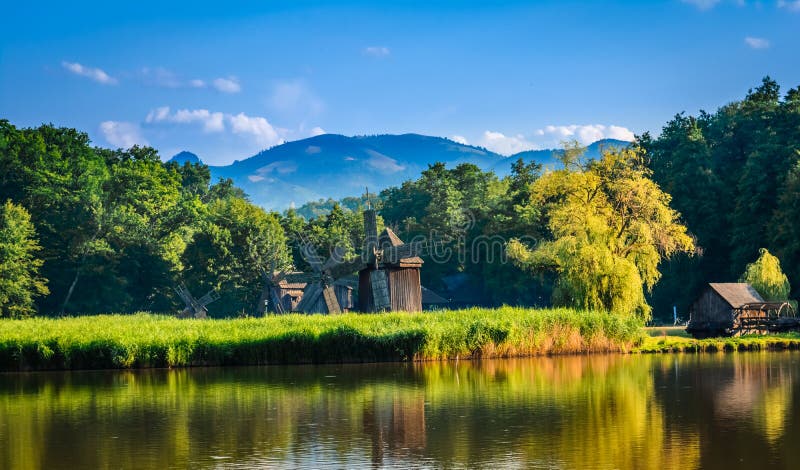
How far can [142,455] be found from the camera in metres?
18.6

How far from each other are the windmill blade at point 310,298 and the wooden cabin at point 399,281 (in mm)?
5469

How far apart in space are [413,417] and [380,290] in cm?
2478

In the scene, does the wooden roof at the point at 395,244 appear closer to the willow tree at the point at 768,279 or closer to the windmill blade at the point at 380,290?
the windmill blade at the point at 380,290

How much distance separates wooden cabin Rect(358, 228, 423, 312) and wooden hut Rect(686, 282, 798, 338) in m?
15.1

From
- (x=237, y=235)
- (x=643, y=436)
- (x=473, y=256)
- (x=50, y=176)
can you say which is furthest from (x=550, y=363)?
(x=50, y=176)

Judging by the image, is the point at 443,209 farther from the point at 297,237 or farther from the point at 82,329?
the point at 82,329

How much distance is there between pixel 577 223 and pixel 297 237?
91.0 ft

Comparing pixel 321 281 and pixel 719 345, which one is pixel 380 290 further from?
pixel 719 345

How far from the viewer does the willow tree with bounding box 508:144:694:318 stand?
146ft

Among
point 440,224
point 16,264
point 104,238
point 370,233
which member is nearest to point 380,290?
point 370,233

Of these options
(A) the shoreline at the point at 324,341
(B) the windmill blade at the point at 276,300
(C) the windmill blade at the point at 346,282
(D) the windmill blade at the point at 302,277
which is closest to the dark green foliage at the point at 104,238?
(C) the windmill blade at the point at 346,282

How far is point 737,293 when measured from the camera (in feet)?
167

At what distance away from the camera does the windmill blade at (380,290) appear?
→ 47.2 m

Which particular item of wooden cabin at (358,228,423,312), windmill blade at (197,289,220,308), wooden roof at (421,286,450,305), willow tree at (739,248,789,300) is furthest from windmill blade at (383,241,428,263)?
wooden roof at (421,286,450,305)
